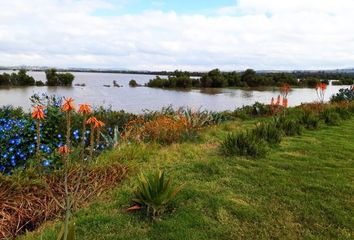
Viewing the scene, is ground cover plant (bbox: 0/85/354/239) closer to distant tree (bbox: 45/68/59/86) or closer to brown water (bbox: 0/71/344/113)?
brown water (bbox: 0/71/344/113)

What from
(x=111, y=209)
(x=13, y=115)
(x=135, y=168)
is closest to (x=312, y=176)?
(x=135, y=168)

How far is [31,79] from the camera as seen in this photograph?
3344 cm

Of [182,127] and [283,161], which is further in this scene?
[182,127]

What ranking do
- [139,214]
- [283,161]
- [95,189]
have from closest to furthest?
1. [139,214]
2. [95,189]
3. [283,161]

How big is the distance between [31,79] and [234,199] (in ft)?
110

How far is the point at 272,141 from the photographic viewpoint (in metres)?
7.03

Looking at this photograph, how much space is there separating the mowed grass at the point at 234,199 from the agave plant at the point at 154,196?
0.12 metres

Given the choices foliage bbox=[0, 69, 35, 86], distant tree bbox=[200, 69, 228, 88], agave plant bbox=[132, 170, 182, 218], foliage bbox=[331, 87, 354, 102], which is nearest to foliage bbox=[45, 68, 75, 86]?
foliage bbox=[0, 69, 35, 86]

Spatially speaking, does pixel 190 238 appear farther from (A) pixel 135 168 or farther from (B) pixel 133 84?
(B) pixel 133 84

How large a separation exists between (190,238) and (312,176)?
2.63m

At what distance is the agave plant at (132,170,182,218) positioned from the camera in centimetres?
363

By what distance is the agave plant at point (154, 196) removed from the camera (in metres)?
3.63

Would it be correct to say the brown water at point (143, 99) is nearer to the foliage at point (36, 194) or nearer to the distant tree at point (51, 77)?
the foliage at point (36, 194)

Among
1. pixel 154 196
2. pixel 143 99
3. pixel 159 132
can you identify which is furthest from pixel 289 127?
pixel 143 99
